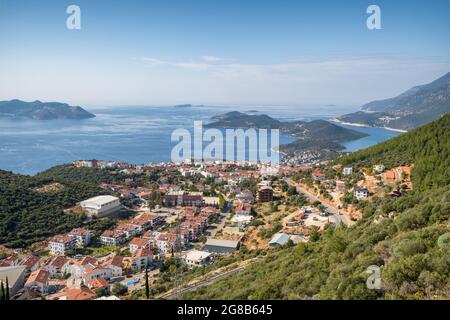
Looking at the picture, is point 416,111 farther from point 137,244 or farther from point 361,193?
point 137,244

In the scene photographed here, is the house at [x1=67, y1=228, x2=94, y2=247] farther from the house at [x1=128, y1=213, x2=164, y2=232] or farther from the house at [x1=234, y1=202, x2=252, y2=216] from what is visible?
the house at [x1=234, y1=202, x2=252, y2=216]

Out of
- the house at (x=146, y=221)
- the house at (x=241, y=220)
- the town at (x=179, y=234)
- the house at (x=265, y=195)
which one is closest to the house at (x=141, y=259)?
the town at (x=179, y=234)

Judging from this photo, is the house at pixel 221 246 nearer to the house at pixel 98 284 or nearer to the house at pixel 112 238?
the house at pixel 98 284

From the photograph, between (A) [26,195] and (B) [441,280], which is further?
(A) [26,195]

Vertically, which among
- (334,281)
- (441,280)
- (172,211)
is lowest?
(172,211)

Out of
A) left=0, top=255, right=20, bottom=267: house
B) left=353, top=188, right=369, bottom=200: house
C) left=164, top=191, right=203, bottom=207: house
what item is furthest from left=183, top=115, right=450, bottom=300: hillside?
left=164, top=191, right=203, bottom=207: house


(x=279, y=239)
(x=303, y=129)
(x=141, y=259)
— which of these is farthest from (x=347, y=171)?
(x=303, y=129)
